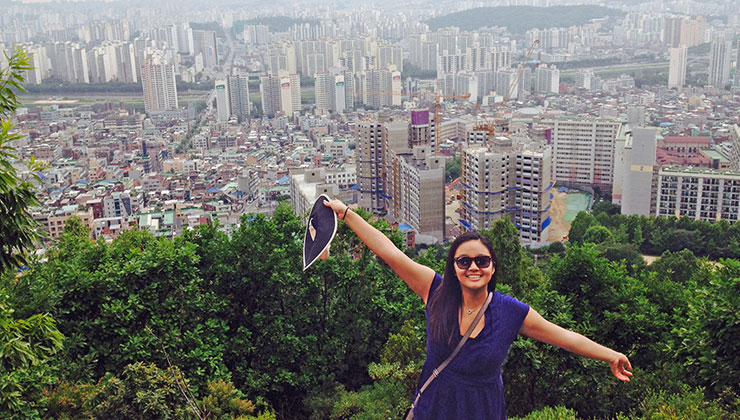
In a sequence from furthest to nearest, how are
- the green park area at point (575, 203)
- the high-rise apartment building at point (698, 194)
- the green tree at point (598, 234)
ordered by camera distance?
the green park area at point (575, 203)
the high-rise apartment building at point (698, 194)
the green tree at point (598, 234)

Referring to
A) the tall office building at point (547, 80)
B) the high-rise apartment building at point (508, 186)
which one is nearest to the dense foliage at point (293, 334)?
the high-rise apartment building at point (508, 186)

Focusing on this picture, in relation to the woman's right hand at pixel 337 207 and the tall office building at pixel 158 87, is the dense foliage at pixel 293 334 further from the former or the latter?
the tall office building at pixel 158 87

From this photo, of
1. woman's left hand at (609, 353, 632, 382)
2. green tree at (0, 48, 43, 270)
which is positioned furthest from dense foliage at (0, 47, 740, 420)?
woman's left hand at (609, 353, 632, 382)

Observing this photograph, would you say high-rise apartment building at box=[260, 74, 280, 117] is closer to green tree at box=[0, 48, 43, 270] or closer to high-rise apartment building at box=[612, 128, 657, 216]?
high-rise apartment building at box=[612, 128, 657, 216]

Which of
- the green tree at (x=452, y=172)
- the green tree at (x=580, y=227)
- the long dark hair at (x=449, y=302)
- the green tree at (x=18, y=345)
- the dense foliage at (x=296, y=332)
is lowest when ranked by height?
the green tree at (x=452, y=172)

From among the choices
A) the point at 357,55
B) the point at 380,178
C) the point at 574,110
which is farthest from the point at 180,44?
the point at 380,178

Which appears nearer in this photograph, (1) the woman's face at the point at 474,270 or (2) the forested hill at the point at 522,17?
(1) the woman's face at the point at 474,270

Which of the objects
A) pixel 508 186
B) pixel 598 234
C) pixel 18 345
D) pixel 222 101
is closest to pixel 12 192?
pixel 18 345
